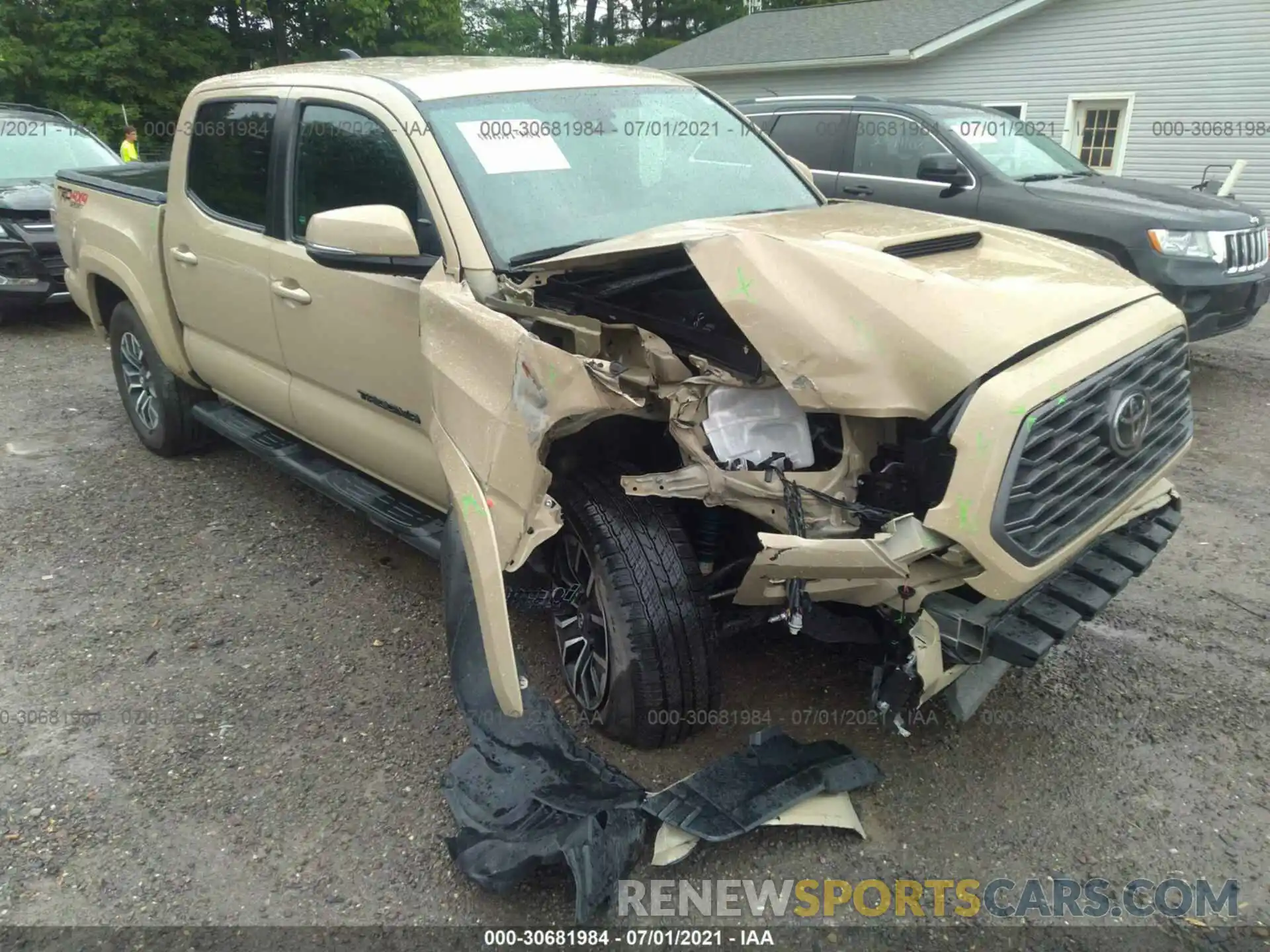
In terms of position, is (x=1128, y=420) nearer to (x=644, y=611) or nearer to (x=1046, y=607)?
(x=1046, y=607)

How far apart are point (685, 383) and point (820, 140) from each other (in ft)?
20.5

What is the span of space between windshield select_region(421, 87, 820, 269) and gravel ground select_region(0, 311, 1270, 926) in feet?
5.03

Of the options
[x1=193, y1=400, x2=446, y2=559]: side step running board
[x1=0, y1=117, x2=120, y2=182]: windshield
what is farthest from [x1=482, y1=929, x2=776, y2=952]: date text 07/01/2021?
[x1=0, y1=117, x2=120, y2=182]: windshield

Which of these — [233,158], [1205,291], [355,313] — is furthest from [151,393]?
[1205,291]

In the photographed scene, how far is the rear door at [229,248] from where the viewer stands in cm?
390

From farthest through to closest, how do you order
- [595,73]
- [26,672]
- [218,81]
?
[218,81] < [595,73] < [26,672]

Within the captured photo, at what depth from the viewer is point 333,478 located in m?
3.84

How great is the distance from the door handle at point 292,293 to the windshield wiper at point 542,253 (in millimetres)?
1079

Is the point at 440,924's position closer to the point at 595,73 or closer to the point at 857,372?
the point at 857,372

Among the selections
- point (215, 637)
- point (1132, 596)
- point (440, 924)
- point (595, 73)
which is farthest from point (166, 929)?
point (1132, 596)

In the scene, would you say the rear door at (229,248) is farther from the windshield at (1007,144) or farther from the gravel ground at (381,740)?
the windshield at (1007,144)

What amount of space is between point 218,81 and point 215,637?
8.65 ft

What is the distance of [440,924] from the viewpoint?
2.31 meters

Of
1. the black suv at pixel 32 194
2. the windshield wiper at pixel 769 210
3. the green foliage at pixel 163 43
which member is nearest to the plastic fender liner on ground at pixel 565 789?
the windshield wiper at pixel 769 210
